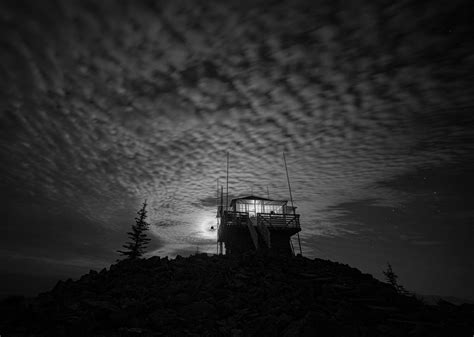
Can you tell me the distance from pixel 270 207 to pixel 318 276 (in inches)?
669

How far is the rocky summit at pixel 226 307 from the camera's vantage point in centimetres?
787

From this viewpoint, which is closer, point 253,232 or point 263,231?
point 253,232

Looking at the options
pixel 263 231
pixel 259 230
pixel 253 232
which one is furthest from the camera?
pixel 259 230

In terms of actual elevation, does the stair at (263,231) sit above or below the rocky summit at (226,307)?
above

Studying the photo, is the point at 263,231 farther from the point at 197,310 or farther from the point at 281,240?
the point at 197,310

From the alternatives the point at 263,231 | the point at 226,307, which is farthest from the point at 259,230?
the point at 226,307

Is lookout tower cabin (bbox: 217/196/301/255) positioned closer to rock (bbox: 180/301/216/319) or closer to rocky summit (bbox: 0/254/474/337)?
rocky summit (bbox: 0/254/474/337)

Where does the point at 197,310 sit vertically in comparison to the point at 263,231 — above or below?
below

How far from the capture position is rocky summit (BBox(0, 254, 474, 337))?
7.87 meters

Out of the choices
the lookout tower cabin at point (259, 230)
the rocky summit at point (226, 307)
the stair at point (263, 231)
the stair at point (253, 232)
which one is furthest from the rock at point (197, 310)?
the lookout tower cabin at point (259, 230)

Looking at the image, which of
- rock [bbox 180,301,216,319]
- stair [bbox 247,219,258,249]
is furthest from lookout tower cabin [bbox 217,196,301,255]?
rock [bbox 180,301,216,319]

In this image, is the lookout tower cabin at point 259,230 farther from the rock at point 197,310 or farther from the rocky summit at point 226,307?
the rock at point 197,310

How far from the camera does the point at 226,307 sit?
9.66 metres

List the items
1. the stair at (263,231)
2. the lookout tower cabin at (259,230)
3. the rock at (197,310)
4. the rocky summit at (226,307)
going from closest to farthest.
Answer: the rocky summit at (226,307) → the rock at (197,310) → the stair at (263,231) → the lookout tower cabin at (259,230)
